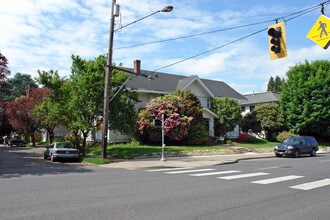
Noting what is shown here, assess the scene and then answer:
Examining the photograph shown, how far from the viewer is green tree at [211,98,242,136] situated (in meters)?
38.6

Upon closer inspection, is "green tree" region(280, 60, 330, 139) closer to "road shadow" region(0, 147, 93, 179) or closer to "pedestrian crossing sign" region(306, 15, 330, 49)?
"road shadow" region(0, 147, 93, 179)

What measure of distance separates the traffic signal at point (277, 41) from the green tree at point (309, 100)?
101 ft

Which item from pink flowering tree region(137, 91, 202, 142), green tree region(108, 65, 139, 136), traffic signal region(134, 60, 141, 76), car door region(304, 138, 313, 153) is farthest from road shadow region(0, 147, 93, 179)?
car door region(304, 138, 313, 153)

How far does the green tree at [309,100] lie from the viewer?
40.2 m

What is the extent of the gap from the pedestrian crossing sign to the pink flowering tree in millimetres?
19457

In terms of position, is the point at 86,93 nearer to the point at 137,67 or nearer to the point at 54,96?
the point at 54,96

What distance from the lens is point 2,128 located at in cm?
6731

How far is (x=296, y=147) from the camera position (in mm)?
26719

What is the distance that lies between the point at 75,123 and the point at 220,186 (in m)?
14.9

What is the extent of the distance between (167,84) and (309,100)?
1718 cm

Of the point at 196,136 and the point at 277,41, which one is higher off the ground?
the point at 277,41

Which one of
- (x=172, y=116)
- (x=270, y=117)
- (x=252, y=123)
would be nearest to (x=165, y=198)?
(x=172, y=116)

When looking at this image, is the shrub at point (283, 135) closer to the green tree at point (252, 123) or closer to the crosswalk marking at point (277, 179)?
the green tree at point (252, 123)

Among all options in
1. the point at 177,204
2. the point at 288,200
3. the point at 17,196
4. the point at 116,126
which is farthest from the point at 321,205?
the point at 116,126
